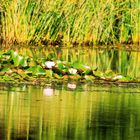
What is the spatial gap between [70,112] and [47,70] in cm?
340

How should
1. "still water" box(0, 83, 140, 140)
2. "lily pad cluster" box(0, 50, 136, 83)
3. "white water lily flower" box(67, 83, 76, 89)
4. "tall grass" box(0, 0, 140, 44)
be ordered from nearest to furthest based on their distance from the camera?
"still water" box(0, 83, 140, 140) < "white water lily flower" box(67, 83, 76, 89) < "lily pad cluster" box(0, 50, 136, 83) < "tall grass" box(0, 0, 140, 44)

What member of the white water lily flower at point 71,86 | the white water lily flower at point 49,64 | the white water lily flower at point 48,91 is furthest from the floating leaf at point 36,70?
the white water lily flower at point 48,91

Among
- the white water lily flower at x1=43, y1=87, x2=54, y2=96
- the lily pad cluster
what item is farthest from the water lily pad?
the white water lily flower at x1=43, y1=87, x2=54, y2=96

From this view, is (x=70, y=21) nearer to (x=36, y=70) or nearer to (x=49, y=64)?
(x=49, y=64)

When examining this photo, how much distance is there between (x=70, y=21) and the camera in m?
21.6

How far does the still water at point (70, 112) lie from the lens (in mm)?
8031

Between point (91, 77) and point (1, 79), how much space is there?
1.48 metres

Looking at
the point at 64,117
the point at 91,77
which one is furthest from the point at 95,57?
the point at 64,117

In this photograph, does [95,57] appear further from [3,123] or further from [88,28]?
[3,123]

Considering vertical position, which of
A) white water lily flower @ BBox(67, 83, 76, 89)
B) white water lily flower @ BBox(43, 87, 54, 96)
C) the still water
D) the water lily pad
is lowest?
white water lily flower @ BBox(67, 83, 76, 89)

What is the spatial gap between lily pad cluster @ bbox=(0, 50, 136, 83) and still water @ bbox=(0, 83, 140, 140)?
459mm

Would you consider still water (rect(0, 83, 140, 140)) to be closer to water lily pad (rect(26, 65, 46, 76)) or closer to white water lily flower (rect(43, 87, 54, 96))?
white water lily flower (rect(43, 87, 54, 96))

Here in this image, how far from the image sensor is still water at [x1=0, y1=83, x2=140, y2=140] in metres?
8.03

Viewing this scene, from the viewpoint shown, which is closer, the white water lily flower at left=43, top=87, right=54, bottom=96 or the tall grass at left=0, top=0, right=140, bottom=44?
the white water lily flower at left=43, top=87, right=54, bottom=96
